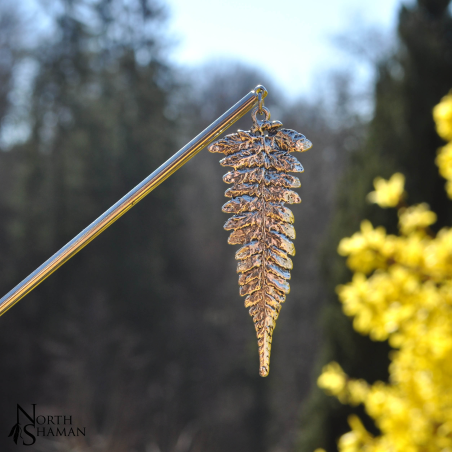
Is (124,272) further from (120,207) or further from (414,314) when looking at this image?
(120,207)

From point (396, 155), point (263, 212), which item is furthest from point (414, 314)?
point (396, 155)

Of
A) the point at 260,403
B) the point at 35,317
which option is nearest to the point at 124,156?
the point at 35,317

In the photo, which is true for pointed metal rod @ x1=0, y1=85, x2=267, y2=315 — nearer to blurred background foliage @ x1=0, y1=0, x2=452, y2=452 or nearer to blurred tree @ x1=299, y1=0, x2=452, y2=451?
blurred tree @ x1=299, y1=0, x2=452, y2=451

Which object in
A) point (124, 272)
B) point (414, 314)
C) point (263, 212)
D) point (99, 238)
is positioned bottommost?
point (263, 212)

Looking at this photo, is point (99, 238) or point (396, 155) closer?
point (396, 155)

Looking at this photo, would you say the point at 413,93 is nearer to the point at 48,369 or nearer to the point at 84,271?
the point at 84,271

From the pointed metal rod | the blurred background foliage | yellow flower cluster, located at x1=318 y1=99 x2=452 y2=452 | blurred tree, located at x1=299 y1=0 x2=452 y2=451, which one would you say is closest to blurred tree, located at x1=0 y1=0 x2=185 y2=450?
the blurred background foliage

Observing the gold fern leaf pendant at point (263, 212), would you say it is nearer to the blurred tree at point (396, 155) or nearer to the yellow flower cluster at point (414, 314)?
the yellow flower cluster at point (414, 314)
